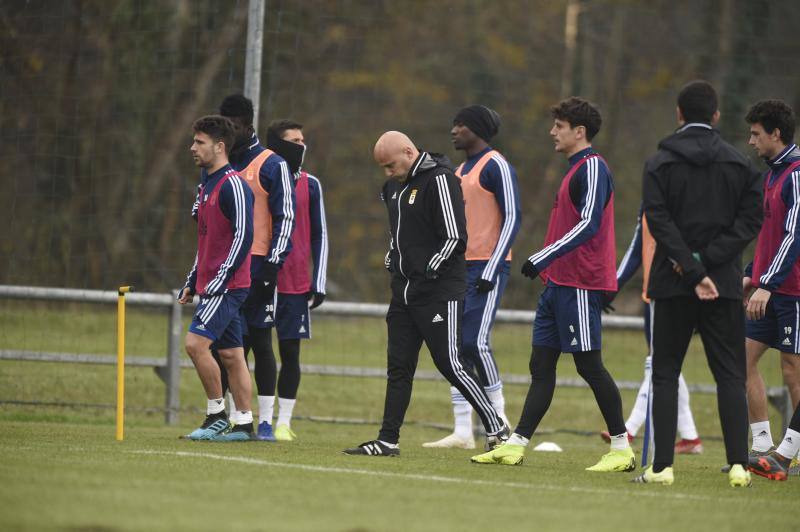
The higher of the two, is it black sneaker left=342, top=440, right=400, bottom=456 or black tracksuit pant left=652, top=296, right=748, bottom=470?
black tracksuit pant left=652, top=296, right=748, bottom=470

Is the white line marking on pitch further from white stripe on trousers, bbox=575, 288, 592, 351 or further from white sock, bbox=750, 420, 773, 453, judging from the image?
white sock, bbox=750, 420, 773, 453

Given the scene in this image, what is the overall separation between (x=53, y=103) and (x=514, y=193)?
6066 mm

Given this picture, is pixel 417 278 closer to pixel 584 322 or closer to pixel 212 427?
pixel 584 322

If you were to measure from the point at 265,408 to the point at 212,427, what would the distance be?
69 cm

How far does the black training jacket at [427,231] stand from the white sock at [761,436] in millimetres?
2224

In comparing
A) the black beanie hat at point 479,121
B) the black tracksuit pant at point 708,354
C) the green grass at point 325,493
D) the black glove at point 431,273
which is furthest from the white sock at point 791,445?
the black beanie hat at point 479,121

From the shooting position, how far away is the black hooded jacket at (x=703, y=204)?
739 cm

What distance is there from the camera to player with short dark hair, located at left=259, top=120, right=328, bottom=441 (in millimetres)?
10516

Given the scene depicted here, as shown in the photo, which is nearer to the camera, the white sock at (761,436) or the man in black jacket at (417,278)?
the man in black jacket at (417,278)

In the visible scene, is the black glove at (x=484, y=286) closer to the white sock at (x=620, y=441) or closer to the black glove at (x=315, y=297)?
the black glove at (x=315, y=297)

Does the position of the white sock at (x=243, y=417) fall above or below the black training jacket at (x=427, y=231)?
below

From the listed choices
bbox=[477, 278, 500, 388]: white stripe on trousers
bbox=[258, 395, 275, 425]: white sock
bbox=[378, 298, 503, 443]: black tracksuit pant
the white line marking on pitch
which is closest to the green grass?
the white line marking on pitch

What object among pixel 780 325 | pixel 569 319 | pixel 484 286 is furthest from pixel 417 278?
pixel 780 325

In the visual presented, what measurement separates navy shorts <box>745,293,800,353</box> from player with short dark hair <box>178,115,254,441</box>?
11.2 feet
